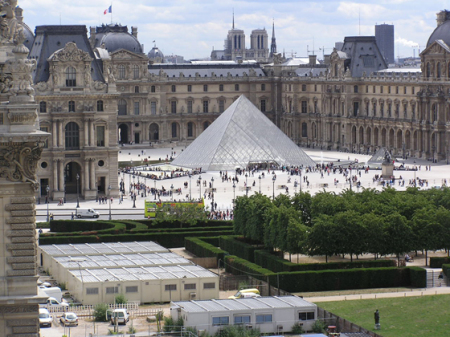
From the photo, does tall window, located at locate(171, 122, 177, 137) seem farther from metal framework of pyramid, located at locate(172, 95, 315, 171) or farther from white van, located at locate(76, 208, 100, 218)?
white van, located at locate(76, 208, 100, 218)

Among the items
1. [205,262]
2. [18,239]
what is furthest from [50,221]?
[18,239]

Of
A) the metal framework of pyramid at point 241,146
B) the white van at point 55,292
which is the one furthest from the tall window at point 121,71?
the white van at point 55,292

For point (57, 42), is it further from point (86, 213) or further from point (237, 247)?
point (237, 247)

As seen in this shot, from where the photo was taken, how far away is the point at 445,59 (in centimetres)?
→ 11388

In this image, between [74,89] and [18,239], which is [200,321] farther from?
[74,89]

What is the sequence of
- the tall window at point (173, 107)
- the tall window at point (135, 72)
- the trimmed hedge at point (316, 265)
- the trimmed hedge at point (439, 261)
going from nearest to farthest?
the trimmed hedge at point (316, 265)
the trimmed hedge at point (439, 261)
the tall window at point (135, 72)
the tall window at point (173, 107)

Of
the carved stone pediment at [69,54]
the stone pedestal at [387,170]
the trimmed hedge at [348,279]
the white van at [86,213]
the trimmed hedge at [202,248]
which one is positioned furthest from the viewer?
the stone pedestal at [387,170]

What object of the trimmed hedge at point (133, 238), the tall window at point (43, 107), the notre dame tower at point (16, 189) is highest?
the tall window at point (43, 107)

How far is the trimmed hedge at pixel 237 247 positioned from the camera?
183 feet

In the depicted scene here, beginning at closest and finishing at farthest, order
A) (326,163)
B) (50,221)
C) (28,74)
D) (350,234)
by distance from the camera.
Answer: (28,74), (350,234), (50,221), (326,163)

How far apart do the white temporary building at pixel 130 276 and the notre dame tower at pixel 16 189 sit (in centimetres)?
2051

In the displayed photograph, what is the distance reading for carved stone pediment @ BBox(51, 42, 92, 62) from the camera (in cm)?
8138

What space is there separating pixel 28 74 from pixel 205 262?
30.9 m

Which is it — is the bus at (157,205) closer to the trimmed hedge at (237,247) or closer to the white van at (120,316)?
the trimmed hedge at (237,247)
